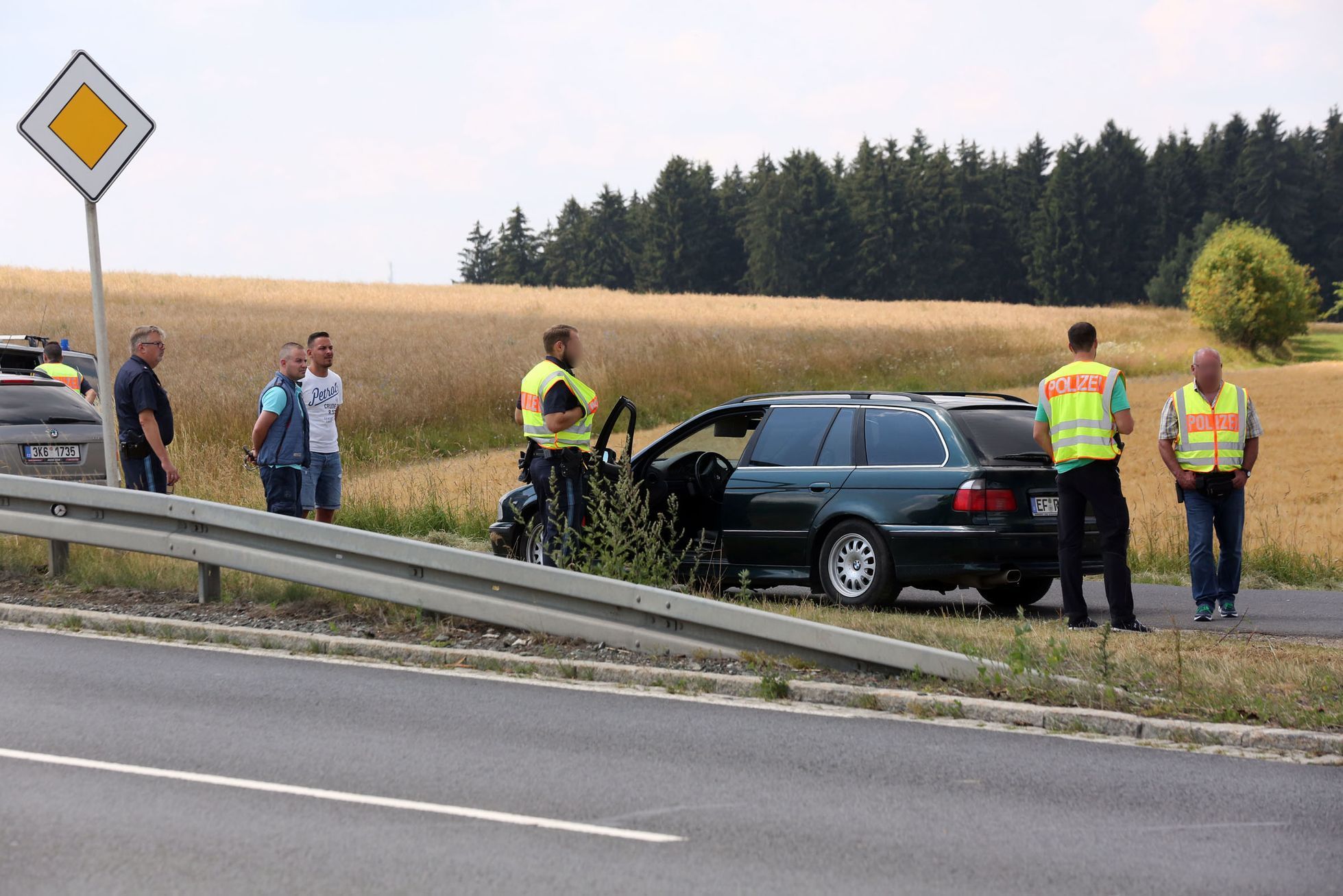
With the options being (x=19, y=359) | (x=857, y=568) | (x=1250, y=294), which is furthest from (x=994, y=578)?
(x=1250, y=294)

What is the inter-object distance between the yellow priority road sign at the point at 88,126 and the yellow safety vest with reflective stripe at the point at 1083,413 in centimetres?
657

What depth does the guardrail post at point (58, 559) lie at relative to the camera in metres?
10.2

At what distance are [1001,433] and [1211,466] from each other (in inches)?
58.6

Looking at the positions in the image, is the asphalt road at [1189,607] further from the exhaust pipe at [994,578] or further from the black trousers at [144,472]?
the black trousers at [144,472]

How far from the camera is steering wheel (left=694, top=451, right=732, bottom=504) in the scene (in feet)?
36.8

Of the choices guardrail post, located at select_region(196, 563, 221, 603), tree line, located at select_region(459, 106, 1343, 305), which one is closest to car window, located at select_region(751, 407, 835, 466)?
guardrail post, located at select_region(196, 563, 221, 603)

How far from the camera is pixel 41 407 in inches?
504

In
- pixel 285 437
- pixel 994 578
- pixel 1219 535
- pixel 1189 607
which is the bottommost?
pixel 1189 607

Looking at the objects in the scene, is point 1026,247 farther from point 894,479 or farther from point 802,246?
point 894,479

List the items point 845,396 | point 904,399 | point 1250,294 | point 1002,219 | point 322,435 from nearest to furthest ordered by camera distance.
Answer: point 904,399, point 845,396, point 322,435, point 1250,294, point 1002,219

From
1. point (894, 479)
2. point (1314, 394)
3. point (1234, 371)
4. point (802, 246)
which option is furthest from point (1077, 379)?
point (802, 246)

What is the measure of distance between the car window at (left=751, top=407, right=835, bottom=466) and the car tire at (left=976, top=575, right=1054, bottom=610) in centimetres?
181

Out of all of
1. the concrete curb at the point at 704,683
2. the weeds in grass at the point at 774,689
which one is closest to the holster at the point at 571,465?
the concrete curb at the point at 704,683

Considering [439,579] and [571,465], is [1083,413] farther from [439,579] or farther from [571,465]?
[439,579]
